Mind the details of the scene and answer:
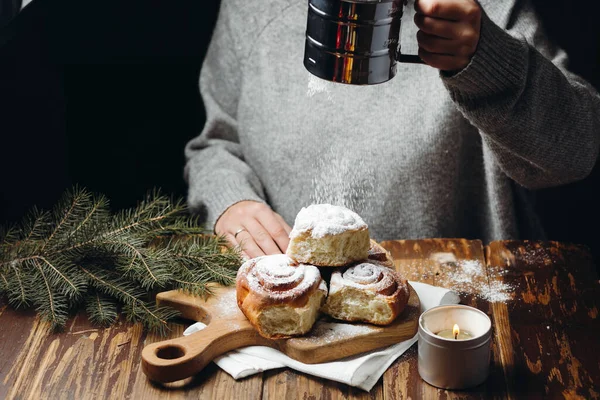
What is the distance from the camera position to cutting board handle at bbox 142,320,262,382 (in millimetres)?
1094

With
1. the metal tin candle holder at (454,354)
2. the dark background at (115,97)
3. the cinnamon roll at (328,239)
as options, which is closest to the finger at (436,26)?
the cinnamon roll at (328,239)

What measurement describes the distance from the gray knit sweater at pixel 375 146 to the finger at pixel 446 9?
386 millimetres

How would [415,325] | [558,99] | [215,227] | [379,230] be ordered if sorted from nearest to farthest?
1. [415,325]
2. [558,99]
3. [215,227]
4. [379,230]

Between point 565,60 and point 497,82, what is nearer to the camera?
point 497,82

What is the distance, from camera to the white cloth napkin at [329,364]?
1.11m

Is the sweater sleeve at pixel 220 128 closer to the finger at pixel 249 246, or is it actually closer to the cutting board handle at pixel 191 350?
the finger at pixel 249 246

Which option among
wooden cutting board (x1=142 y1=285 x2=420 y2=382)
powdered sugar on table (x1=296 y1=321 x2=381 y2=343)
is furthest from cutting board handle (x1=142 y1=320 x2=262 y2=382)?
powdered sugar on table (x1=296 y1=321 x2=381 y2=343)

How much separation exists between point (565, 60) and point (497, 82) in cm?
47

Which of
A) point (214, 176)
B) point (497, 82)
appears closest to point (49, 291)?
point (214, 176)

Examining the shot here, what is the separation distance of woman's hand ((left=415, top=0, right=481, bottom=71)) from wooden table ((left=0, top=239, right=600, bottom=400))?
0.44 metres

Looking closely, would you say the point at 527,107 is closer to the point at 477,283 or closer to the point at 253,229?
the point at 477,283

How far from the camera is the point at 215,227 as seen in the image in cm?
169

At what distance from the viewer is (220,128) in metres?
2.01

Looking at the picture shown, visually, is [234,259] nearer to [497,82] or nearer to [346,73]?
[346,73]
